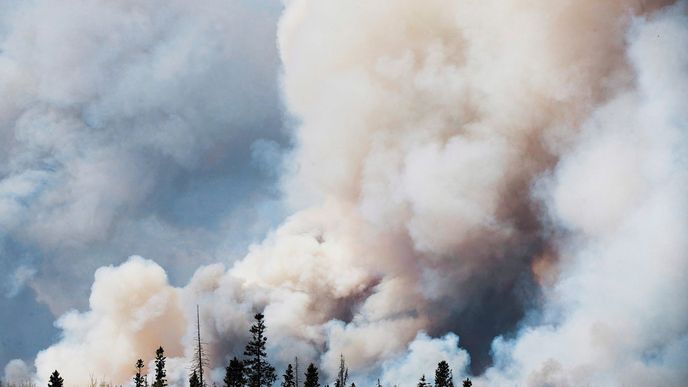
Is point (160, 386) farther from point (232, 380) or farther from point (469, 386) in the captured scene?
point (469, 386)

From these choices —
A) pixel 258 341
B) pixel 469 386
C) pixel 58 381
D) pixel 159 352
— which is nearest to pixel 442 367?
pixel 469 386

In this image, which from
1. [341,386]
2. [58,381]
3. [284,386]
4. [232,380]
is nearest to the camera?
[58,381]

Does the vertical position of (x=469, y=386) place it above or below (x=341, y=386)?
below

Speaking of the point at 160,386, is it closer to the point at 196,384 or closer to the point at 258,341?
the point at 196,384

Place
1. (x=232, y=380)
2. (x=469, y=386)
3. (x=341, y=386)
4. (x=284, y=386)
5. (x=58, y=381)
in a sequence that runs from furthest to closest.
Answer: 1. (x=341, y=386)
2. (x=284, y=386)
3. (x=469, y=386)
4. (x=232, y=380)
5. (x=58, y=381)

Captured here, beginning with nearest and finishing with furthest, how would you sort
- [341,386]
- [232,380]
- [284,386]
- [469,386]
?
[232,380]
[469,386]
[284,386]
[341,386]

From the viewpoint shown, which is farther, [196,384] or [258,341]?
[196,384]

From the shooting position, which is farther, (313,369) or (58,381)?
(313,369)

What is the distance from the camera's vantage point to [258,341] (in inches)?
4390

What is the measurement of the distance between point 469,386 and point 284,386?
114ft

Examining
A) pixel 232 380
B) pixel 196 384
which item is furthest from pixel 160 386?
pixel 232 380

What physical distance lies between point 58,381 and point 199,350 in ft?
70.5

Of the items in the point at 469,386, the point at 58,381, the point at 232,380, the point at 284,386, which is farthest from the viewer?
the point at 284,386

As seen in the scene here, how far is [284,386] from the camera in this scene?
13512 centimetres
